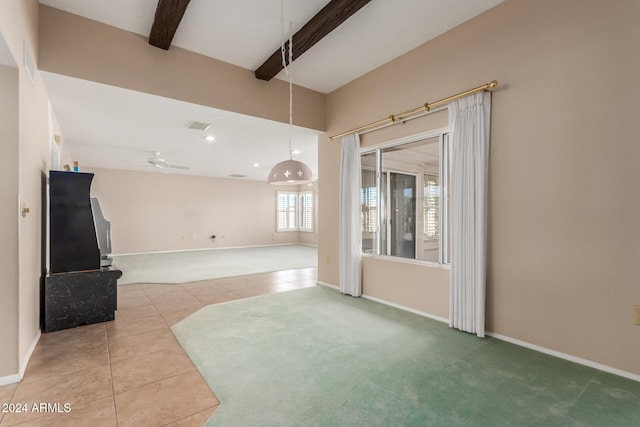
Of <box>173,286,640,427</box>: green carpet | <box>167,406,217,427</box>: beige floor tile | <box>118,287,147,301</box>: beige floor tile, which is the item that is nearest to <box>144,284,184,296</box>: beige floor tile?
<box>118,287,147,301</box>: beige floor tile

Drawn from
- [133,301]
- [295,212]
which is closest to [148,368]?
[133,301]

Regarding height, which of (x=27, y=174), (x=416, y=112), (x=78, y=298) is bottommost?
(x=78, y=298)

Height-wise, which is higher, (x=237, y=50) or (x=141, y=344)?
(x=237, y=50)

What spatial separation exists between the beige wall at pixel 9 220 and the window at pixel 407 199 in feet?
12.0

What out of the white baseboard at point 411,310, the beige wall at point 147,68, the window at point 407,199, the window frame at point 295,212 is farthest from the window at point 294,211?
the white baseboard at point 411,310

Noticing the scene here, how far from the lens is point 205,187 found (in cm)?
1054

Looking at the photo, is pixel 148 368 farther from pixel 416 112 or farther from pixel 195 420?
pixel 416 112

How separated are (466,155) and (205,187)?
30.8 feet

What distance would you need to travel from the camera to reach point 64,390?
6.74 feet

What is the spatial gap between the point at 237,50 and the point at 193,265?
530 cm

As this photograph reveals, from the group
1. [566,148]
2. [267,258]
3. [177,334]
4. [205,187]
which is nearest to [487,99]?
[566,148]

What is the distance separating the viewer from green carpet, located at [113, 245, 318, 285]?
5.80 m

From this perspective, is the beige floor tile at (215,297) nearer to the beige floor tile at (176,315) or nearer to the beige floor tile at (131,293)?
the beige floor tile at (176,315)

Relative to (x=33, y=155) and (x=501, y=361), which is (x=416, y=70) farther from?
(x=33, y=155)
